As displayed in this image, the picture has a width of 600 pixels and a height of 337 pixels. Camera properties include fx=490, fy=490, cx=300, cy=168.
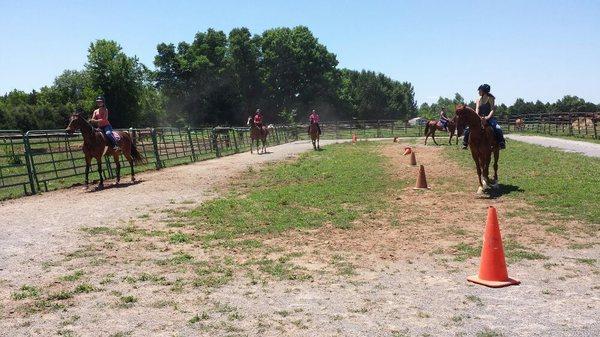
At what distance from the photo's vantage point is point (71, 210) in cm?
1089

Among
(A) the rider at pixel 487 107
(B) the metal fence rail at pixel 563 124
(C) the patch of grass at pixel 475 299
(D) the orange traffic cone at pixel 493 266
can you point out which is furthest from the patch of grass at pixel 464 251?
(B) the metal fence rail at pixel 563 124

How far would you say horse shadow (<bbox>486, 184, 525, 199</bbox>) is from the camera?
1115cm

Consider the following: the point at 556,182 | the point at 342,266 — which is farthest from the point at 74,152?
the point at 556,182

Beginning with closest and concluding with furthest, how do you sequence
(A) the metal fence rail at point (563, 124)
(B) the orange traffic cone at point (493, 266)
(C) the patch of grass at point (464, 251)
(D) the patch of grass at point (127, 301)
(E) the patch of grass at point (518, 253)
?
(D) the patch of grass at point (127, 301), (B) the orange traffic cone at point (493, 266), (E) the patch of grass at point (518, 253), (C) the patch of grass at point (464, 251), (A) the metal fence rail at point (563, 124)

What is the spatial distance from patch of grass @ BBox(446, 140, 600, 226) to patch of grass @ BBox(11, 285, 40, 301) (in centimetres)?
788

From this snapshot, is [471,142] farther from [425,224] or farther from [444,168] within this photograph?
[444,168]

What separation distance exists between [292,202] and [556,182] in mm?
6705

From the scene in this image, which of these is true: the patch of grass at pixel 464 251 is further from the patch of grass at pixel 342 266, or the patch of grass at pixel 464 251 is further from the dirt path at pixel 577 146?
the dirt path at pixel 577 146

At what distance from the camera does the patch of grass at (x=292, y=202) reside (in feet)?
29.2

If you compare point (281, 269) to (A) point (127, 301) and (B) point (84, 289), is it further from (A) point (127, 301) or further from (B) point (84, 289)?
(B) point (84, 289)

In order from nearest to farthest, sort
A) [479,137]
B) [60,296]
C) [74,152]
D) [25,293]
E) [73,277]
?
[60,296] < [25,293] < [73,277] < [479,137] < [74,152]

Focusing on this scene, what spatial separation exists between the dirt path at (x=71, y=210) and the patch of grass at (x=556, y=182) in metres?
7.76

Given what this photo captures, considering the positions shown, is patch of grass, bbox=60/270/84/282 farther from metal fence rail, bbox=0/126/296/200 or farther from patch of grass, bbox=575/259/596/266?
metal fence rail, bbox=0/126/296/200

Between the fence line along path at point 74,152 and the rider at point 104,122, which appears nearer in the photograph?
the fence line along path at point 74,152
